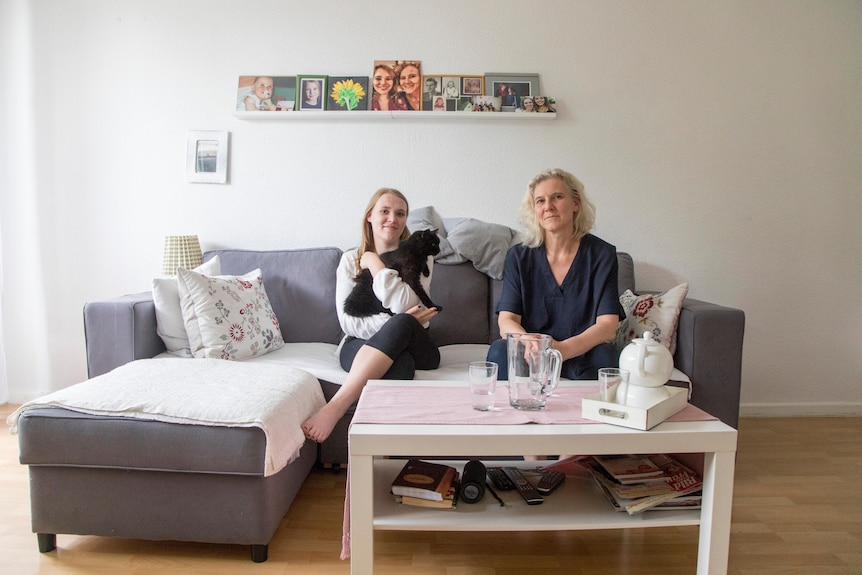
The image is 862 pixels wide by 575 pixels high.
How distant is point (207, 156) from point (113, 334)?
1.10 m

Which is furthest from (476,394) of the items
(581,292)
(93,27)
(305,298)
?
(93,27)

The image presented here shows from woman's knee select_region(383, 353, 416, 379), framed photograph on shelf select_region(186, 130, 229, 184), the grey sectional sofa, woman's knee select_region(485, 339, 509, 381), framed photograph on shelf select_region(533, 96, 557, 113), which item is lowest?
the grey sectional sofa

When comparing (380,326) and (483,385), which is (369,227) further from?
(483,385)

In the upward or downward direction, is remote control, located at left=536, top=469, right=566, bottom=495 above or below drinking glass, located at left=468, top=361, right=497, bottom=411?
below

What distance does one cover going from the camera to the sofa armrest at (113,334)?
2.11m

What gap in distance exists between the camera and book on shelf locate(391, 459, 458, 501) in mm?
1387

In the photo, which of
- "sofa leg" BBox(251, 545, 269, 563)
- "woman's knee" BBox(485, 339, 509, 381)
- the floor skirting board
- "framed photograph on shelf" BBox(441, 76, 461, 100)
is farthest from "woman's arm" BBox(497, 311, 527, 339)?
the floor skirting board

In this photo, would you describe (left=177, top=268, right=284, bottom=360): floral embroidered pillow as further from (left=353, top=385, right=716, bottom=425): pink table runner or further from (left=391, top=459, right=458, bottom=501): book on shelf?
(left=391, top=459, right=458, bottom=501): book on shelf

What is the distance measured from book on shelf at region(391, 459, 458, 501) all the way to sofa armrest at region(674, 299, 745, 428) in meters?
1.09

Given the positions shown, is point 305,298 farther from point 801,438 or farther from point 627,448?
point 801,438

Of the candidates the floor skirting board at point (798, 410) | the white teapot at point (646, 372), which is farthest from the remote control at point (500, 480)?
the floor skirting board at point (798, 410)

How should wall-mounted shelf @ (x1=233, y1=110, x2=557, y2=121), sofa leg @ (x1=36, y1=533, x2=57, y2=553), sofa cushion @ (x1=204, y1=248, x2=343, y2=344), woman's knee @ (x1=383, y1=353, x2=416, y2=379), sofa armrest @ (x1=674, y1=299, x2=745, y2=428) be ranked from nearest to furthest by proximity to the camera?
sofa leg @ (x1=36, y1=533, x2=57, y2=553), woman's knee @ (x1=383, y1=353, x2=416, y2=379), sofa armrest @ (x1=674, y1=299, x2=745, y2=428), sofa cushion @ (x1=204, y1=248, x2=343, y2=344), wall-mounted shelf @ (x1=233, y1=110, x2=557, y2=121)

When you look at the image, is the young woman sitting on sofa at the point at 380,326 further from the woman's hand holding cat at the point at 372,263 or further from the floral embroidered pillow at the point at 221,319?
the floral embroidered pillow at the point at 221,319

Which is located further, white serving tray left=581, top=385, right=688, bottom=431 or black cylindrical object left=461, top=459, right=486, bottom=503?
black cylindrical object left=461, top=459, right=486, bottom=503
